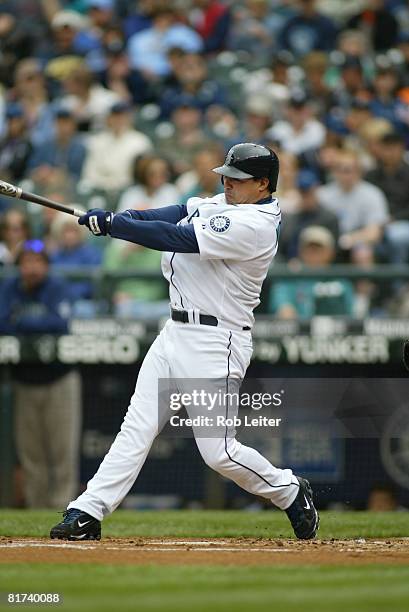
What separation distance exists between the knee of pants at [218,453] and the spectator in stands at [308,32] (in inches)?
360

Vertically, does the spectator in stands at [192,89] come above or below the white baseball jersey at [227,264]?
above

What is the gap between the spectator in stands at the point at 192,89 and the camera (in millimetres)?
14383

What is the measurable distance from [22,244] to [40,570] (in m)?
5.64

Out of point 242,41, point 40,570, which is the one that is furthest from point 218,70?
point 40,570

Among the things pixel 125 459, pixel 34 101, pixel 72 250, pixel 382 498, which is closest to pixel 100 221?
pixel 125 459

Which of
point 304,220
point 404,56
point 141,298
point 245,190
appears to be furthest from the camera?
point 404,56

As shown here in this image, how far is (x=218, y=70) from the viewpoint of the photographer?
15.1 m

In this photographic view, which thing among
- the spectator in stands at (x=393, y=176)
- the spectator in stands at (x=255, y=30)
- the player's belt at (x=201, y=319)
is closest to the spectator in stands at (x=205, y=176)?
the spectator in stands at (x=393, y=176)

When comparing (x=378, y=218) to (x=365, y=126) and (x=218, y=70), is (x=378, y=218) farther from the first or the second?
(x=218, y=70)

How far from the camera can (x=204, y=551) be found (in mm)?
6578

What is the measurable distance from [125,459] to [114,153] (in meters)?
7.01

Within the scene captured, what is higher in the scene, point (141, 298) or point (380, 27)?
point (380, 27)

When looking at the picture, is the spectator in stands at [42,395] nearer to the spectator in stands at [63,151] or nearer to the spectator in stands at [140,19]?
the spectator in stands at [63,151]

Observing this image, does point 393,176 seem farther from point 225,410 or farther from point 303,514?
point 225,410
